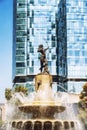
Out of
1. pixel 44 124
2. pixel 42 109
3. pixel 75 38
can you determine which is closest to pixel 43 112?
pixel 42 109

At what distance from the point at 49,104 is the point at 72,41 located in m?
98.9

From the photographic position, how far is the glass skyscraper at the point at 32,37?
12538 centimetres

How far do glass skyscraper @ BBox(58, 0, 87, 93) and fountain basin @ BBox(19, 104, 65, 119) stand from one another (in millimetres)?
93632

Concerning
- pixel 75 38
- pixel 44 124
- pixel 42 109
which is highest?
pixel 75 38

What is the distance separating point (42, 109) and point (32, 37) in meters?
102

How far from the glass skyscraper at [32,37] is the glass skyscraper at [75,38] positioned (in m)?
2.85

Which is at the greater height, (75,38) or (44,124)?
(75,38)

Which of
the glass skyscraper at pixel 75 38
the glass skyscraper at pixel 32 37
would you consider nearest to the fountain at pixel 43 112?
the glass skyscraper at pixel 75 38

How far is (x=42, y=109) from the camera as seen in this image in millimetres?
26891

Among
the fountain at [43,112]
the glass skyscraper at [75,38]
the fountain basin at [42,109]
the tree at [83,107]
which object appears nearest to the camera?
the fountain at [43,112]

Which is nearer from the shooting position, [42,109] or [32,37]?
[42,109]

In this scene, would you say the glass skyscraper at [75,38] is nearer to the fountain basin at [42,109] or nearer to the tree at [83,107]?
the tree at [83,107]

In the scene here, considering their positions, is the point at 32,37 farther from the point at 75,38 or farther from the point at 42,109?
the point at 42,109

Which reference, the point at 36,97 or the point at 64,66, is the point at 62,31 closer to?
the point at 64,66
